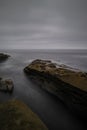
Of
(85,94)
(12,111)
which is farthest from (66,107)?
(12,111)

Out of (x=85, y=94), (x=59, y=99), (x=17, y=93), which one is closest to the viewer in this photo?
(x=85, y=94)

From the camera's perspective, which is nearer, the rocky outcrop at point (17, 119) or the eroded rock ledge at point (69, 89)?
the rocky outcrop at point (17, 119)

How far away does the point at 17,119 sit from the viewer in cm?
809

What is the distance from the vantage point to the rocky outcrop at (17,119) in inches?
293

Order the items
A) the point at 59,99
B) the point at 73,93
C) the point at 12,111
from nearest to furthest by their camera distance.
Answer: the point at 12,111
the point at 73,93
the point at 59,99

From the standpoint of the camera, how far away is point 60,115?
12.1 m

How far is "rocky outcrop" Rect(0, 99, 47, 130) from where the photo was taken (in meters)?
7.43

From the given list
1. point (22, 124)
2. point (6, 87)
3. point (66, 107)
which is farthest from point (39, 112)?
point (6, 87)

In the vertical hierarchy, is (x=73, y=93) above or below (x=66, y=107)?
above

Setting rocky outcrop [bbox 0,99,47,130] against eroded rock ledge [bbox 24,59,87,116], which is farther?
eroded rock ledge [bbox 24,59,87,116]

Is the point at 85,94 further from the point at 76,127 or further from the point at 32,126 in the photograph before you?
the point at 32,126

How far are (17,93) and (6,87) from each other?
168 cm

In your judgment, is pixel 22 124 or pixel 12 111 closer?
pixel 22 124

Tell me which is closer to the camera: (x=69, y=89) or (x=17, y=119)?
(x=17, y=119)
